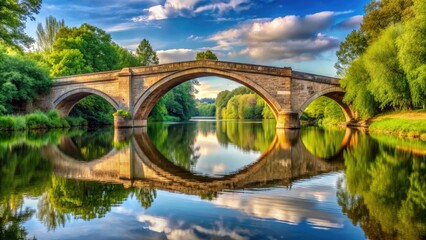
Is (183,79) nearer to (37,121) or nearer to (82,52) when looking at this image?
(37,121)

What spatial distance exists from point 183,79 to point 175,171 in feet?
77.4

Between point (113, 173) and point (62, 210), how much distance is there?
10.3 ft

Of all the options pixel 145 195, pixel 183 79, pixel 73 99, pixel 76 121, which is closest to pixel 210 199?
pixel 145 195

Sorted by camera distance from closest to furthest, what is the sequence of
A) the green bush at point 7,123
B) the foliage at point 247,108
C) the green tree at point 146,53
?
the green bush at point 7,123
the green tree at point 146,53
the foliage at point 247,108

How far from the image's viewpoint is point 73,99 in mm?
34438

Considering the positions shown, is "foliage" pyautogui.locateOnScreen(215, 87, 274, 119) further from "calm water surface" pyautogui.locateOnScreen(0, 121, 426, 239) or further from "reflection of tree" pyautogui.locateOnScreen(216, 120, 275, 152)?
"calm water surface" pyautogui.locateOnScreen(0, 121, 426, 239)

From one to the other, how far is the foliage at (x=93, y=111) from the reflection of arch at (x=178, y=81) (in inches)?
309

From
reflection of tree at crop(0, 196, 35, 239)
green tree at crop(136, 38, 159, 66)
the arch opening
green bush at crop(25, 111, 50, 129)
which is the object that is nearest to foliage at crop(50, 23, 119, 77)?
the arch opening

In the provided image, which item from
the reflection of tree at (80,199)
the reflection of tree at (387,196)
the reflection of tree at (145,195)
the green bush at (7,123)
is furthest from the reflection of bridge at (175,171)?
the green bush at (7,123)

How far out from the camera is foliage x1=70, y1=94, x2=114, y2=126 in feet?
120

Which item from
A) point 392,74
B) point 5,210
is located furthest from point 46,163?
point 392,74

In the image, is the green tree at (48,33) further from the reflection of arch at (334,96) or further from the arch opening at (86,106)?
the reflection of arch at (334,96)

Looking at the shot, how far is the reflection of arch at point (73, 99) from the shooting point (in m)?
31.5

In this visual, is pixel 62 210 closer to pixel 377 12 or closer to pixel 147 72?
pixel 147 72
